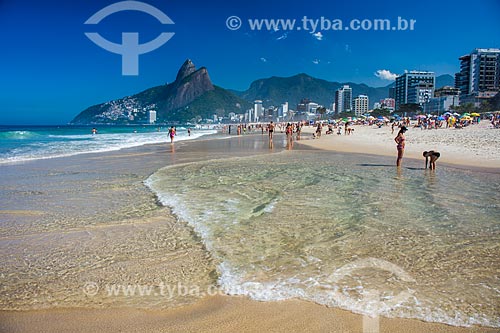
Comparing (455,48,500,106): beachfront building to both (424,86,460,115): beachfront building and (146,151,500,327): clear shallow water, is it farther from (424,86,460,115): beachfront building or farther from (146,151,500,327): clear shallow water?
(146,151,500,327): clear shallow water

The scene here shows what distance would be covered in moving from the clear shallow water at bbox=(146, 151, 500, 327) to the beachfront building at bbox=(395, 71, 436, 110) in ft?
550

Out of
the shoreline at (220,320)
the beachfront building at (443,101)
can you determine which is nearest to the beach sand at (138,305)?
the shoreline at (220,320)

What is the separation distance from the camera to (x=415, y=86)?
161 meters

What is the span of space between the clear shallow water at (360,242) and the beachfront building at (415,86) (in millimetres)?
167550

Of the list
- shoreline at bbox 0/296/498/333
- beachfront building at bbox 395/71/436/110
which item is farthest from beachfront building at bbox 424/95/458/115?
shoreline at bbox 0/296/498/333

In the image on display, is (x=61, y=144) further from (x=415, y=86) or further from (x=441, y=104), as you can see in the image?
(x=415, y=86)

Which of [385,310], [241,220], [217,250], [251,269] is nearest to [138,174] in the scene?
[241,220]

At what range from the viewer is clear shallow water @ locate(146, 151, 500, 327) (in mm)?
3104

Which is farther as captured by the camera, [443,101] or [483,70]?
[443,101]

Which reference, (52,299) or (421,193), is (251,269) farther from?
(421,193)

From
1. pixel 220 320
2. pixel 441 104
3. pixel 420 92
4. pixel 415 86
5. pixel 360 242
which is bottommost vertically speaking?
pixel 220 320

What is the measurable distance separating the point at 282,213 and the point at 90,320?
12.6ft

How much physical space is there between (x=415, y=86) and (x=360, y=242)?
591 ft

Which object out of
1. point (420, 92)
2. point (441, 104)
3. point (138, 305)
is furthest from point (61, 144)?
point (420, 92)
